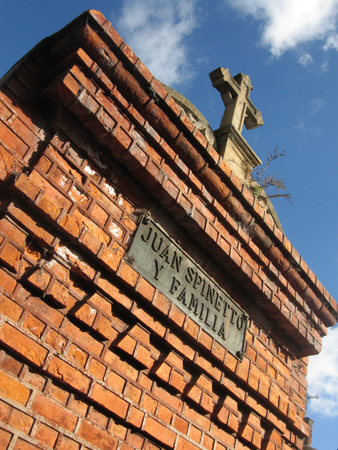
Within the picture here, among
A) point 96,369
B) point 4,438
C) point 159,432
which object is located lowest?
point 4,438

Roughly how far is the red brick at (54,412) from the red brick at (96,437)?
54 mm

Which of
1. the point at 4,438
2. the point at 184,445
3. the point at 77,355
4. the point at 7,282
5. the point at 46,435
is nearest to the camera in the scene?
the point at 4,438

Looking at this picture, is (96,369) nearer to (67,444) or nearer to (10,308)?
(67,444)

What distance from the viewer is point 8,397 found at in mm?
1572

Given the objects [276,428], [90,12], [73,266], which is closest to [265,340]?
[276,428]

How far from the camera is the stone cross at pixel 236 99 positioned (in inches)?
146

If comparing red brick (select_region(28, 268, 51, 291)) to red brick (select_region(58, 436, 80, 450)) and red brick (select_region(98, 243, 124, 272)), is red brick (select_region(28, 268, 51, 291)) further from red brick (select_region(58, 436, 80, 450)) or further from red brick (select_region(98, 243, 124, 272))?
red brick (select_region(58, 436, 80, 450))

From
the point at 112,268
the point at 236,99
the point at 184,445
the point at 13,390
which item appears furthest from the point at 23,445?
the point at 236,99

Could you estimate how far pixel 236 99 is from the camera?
3.81 metres

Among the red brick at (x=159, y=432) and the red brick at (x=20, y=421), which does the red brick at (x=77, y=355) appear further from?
the red brick at (x=159, y=432)

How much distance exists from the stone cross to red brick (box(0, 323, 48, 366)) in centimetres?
253

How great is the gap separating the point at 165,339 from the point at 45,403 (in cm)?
74

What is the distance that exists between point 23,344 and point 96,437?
1.74ft

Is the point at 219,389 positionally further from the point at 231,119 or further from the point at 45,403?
the point at 231,119
